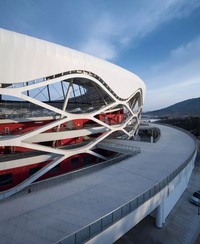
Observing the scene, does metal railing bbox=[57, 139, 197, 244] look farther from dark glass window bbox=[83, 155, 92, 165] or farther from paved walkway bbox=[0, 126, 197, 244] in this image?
dark glass window bbox=[83, 155, 92, 165]

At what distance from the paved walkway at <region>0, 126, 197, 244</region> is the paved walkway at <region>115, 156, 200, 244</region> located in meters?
3.21

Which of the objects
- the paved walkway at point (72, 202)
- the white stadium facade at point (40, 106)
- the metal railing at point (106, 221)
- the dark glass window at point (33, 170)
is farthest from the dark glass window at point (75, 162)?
the metal railing at point (106, 221)

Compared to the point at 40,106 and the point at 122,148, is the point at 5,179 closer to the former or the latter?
the point at 40,106

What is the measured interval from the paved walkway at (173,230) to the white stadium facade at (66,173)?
20.4 inches

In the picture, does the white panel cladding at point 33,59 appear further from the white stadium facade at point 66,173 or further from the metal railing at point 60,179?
the metal railing at point 60,179

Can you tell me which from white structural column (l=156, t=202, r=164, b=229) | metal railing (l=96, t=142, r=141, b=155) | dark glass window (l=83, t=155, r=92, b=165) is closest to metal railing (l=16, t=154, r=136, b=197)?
metal railing (l=96, t=142, r=141, b=155)

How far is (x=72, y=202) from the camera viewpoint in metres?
10.5

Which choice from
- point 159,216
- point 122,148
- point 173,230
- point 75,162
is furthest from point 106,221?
point 122,148

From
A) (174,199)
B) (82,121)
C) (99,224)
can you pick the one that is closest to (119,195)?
(99,224)

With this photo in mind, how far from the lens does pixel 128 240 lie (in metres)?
11.8

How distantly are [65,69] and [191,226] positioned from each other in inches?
630

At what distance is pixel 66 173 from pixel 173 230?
30.6 ft

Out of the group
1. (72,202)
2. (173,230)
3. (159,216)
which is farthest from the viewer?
(159,216)

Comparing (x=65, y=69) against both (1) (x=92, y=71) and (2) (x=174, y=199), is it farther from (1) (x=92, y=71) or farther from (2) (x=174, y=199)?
(2) (x=174, y=199)
